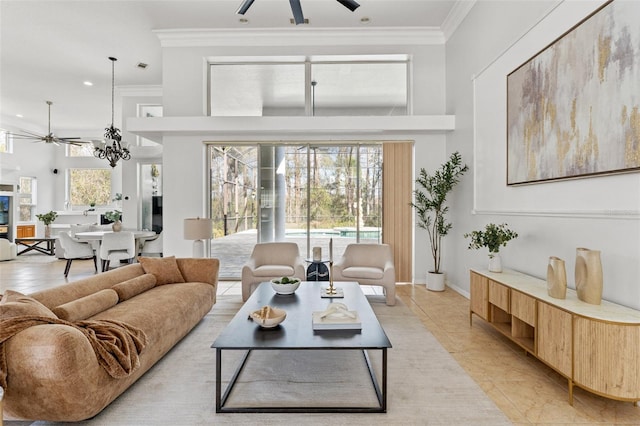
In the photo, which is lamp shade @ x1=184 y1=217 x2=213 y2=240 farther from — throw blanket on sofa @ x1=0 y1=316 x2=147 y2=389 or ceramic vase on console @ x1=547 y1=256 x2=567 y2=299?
ceramic vase on console @ x1=547 y1=256 x2=567 y2=299

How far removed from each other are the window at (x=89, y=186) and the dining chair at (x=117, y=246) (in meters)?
6.62

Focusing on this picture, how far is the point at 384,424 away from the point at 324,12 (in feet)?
16.9

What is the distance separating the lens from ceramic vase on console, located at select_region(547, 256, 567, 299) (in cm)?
238

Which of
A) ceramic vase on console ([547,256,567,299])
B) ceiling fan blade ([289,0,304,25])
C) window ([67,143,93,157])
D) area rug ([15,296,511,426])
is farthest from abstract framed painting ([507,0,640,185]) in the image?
window ([67,143,93,157])

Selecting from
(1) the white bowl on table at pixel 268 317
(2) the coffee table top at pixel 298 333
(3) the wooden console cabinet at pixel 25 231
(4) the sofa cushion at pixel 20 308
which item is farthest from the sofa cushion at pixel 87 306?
(3) the wooden console cabinet at pixel 25 231

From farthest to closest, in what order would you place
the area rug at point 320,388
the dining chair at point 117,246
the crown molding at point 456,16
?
the dining chair at point 117,246 < the crown molding at point 456,16 < the area rug at point 320,388

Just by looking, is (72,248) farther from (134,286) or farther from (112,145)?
(134,286)

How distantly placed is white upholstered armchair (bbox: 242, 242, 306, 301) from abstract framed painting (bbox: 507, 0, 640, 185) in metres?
2.88

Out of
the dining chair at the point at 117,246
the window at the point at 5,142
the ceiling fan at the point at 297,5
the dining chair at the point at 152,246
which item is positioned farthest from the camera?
the window at the point at 5,142

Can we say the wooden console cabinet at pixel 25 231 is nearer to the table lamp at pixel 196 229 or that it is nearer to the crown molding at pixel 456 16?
the table lamp at pixel 196 229

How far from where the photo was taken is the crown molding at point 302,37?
18.0 ft

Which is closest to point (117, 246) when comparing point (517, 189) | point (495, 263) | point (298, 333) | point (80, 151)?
point (298, 333)

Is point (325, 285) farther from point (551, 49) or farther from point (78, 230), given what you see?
point (78, 230)

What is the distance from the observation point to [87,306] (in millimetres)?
2512
